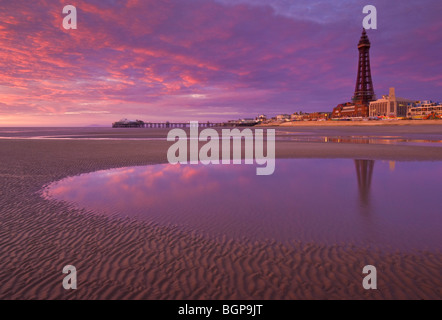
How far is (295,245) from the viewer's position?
484cm

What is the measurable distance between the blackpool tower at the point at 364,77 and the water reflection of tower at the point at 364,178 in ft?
498

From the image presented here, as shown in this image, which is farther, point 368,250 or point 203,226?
point 203,226

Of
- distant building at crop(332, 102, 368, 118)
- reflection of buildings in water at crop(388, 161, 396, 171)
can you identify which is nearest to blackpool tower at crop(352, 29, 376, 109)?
distant building at crop(332, 102, 368, 118)

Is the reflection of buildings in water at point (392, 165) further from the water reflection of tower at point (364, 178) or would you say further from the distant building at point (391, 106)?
the distant building at point (391, 106)

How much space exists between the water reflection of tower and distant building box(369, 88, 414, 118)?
144 meters

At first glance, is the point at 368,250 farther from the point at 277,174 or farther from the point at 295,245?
the point at 277,174

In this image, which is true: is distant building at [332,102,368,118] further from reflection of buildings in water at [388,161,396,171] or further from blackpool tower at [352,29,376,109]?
reflection of buildings in water at [388,161,396,171]

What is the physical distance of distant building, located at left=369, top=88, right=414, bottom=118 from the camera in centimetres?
13388

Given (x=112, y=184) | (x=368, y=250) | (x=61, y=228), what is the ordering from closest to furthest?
(x=368, y=250)
(x=61, y=228)
(x=112, y=184)

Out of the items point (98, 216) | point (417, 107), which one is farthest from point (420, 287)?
point (417, 107)

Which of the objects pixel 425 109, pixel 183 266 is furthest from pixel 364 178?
pixel 425 109

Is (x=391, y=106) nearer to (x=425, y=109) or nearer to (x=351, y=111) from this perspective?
(x=425, y=109)

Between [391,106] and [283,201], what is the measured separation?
519ft
